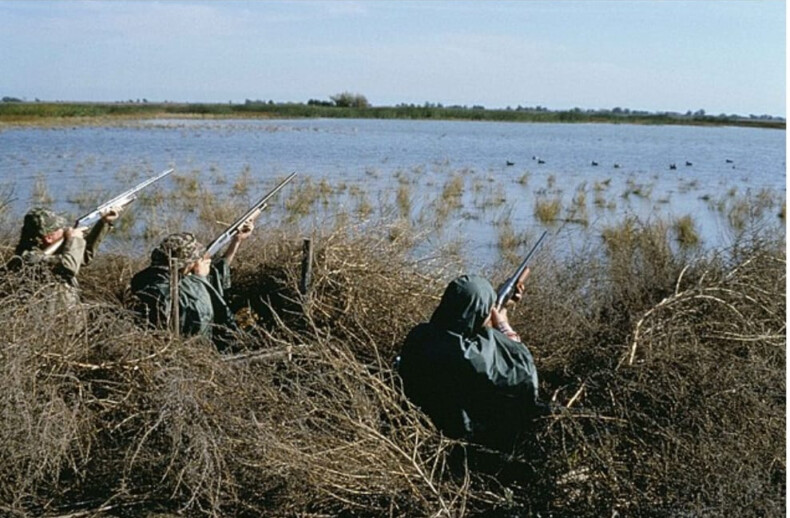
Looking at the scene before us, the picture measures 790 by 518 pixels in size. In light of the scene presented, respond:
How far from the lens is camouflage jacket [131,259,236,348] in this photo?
21.1 feet

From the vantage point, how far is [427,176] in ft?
85.9

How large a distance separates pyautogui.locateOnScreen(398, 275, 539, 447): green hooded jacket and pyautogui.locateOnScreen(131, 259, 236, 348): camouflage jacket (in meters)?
1.59

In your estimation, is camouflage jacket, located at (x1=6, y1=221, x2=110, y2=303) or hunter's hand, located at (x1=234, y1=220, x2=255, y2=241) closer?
camouflage jacket, located at (x1=6, y1=221, x2=110, y2=303)

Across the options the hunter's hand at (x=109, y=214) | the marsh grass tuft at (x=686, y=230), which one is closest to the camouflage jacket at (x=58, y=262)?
the hunter's hand at (x=109, y=214)

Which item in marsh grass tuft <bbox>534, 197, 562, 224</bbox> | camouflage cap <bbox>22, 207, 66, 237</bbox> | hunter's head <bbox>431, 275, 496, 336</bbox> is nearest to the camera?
hunter's head <bbox>431, 275, 496, 336</bbox>

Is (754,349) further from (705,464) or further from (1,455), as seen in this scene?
(1,455)

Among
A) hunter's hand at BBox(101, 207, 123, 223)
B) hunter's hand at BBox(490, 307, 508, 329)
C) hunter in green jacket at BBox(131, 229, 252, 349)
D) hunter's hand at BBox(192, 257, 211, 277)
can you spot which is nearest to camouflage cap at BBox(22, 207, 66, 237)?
hunter's hand at BBox(101, 207, 123, 223)

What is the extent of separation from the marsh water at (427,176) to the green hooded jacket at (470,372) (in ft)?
9.78

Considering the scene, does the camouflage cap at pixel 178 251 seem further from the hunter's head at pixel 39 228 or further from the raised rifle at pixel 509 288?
the raised rifle at pixel 509 288

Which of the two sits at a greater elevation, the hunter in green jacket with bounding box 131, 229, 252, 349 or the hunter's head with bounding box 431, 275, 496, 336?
the hunter's head with bounding box 431, 275, 496, 336

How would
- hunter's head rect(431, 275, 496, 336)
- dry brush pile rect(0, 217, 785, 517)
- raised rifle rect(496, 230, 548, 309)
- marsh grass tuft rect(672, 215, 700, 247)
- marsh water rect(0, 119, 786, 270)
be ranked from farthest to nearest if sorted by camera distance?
marsh water rect(0, 119, 786, 270) → marsh grass tuft rect(672, 215, 700, 247) → raised rifle rect(496, 230, 548, 309) → hunter's head rect(431, 275, 496, 336) → dry brush pile rect(0, 217, 785, 517)

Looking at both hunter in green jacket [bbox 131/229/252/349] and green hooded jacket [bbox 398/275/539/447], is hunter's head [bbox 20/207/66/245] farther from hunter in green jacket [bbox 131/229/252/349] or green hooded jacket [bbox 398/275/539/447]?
green hooded jacket [bbox 398/275/539/447]

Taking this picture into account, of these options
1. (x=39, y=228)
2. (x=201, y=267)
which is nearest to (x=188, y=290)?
(x=201, y=267)

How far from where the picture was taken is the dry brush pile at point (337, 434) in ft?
15.0
